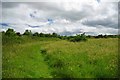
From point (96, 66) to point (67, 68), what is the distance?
1.82m

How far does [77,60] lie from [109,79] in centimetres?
522

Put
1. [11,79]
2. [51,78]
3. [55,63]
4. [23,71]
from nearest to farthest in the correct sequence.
→ [11,79], [51,78], [23,71], [55,63]

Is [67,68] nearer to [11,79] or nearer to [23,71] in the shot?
[23,71]

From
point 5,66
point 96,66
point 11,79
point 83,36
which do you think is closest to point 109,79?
point 96,66

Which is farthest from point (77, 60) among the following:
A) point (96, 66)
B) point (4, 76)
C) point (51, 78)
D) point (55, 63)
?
point (4, 76)

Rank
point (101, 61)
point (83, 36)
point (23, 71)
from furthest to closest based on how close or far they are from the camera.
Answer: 1. point (83, 36)
2. point (101, 61)
3. point (23, 71)

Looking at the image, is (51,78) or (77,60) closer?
(51,78)

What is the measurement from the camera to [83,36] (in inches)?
1858

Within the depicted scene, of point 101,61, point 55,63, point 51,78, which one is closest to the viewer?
point 51,78

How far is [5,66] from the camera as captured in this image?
17109 mm

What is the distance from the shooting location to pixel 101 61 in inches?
661

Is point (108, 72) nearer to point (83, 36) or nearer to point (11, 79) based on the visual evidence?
point (11, 79)

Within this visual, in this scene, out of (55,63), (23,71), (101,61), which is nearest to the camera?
(23,71)

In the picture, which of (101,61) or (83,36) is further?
(83,36)
